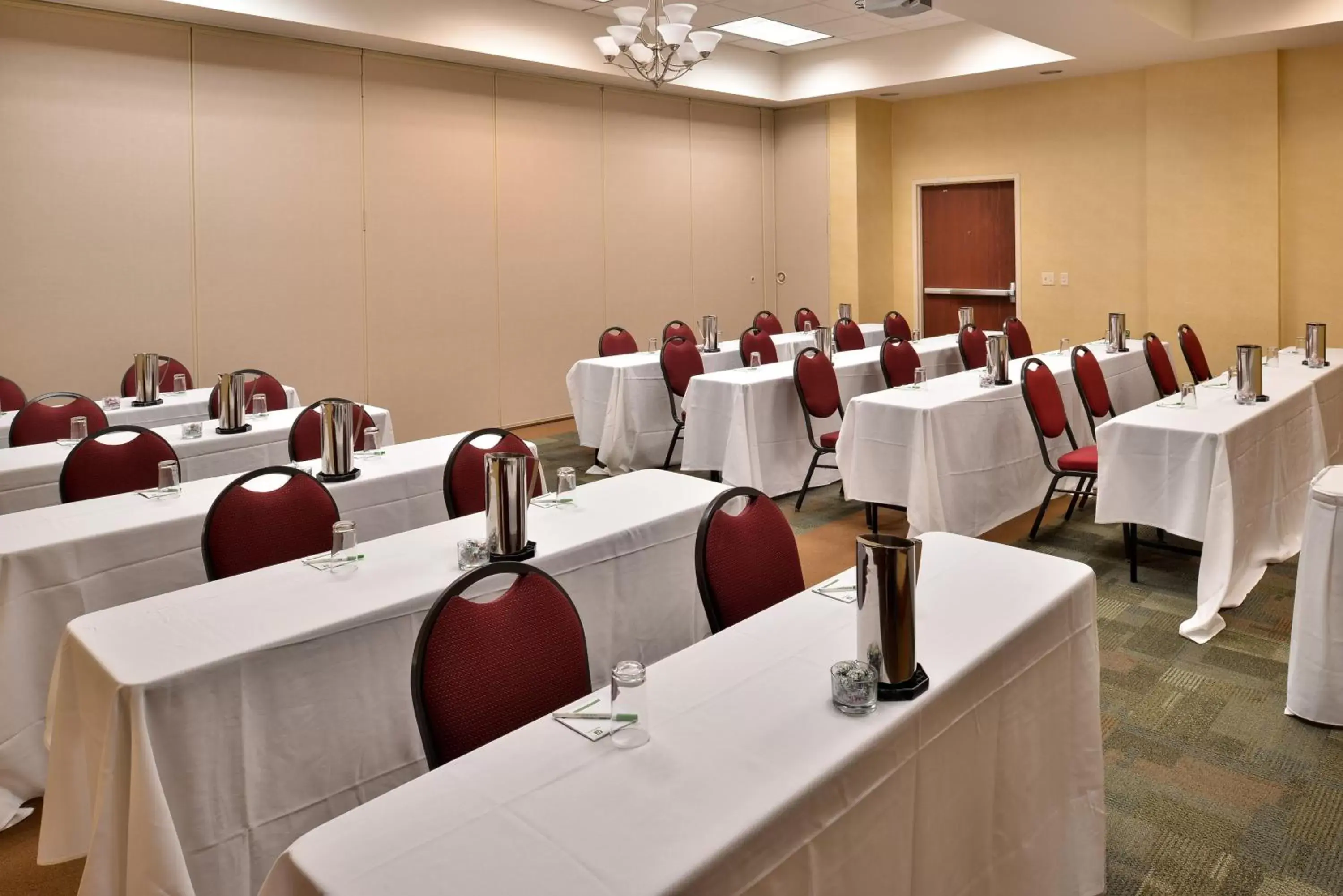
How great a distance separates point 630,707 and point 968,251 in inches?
406

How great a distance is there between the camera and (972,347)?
7820mm

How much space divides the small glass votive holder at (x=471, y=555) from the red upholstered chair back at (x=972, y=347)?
221 inches

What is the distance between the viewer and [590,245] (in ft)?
32.4

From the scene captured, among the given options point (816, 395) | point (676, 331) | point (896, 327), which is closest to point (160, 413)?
point (816, 395)

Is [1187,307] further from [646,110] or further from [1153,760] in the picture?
[1153,760]

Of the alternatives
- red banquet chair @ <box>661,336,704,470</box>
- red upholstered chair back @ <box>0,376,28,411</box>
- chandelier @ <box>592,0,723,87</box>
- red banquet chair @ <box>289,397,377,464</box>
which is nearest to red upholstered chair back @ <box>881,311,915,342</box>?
red banquet chair @ <box>661,336,704,470</box>

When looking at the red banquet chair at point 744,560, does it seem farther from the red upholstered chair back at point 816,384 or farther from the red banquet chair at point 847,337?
the red banquet chair at point 847,337

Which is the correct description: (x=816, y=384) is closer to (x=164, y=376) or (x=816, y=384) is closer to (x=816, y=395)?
(x=816, y=395)

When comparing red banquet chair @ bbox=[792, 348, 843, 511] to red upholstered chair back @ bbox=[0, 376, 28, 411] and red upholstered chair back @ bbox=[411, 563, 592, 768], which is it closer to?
red upholstered chair back @ bbox=[411, 563, 592, 768]

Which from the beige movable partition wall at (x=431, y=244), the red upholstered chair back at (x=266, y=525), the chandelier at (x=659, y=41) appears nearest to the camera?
the red upholstered chair back at (x=266, y=525)

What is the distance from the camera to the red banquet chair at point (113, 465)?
3.88 m

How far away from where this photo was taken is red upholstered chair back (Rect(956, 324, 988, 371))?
773 cm

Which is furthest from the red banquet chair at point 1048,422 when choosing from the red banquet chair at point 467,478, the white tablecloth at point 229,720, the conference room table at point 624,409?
the white tablecloth at point 229,720

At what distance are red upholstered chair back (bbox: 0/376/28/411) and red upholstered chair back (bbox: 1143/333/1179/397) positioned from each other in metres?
7.07
